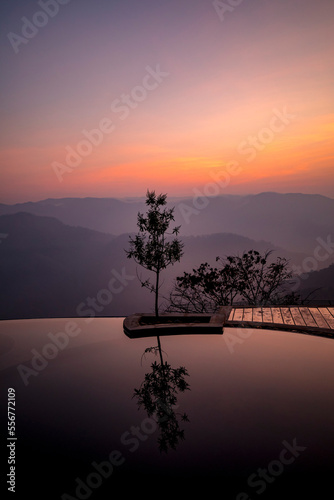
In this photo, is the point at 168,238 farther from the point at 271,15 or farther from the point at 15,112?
the point at 15,112

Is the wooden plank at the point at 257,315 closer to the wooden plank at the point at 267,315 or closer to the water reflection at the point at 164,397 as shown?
the wooden plank at the point at 267,315

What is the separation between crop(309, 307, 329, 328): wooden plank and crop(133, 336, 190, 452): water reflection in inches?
130

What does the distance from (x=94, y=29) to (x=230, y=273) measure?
6.73m

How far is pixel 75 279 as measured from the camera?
107000 mm

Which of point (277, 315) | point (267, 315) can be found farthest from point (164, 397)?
point (277, 315)

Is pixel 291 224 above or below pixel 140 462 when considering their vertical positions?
above

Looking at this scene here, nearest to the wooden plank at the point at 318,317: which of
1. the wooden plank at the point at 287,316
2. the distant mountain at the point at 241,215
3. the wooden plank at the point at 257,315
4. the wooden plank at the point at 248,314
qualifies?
the wooden plank at the point at 287,316

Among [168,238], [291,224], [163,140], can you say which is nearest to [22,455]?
[168,238]

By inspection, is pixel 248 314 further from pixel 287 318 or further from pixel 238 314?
pixel 287 318

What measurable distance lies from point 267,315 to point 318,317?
103 centimetres

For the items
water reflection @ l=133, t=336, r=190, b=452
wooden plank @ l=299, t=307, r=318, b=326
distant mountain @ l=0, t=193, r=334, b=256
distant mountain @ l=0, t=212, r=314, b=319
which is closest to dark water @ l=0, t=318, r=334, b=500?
water reflection @ l=133, t=336, r=190, b=452

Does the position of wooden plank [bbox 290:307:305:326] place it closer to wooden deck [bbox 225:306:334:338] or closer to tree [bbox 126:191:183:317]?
wooden deck [bbox 225:306:334:338]

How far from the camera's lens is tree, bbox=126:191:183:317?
25.7 ft

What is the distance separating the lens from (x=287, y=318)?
8.07 meters
